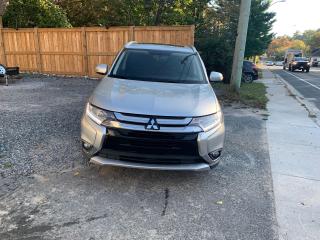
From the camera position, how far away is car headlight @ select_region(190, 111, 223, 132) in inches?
152

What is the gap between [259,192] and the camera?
412 cm

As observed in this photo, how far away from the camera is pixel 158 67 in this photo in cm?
543

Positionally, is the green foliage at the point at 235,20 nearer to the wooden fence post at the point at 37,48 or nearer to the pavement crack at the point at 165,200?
the wooden fence post at the point at 37,48

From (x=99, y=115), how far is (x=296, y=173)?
299 cm

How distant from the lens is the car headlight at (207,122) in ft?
12.7

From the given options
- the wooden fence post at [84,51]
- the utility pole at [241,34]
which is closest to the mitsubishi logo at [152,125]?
the utility pole at [241,34]

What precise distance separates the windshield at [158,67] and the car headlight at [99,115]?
1.17m

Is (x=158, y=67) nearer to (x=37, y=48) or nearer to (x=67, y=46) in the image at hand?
(x=67, y=46)

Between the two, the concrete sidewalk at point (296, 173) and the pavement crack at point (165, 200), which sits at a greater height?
the pavement crack at point (165, 200)

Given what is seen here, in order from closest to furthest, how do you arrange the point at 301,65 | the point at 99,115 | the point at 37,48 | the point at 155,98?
1. the point at 99,115
2. the point at 155,98
3. the point at 37,48
4. the point at 301,65

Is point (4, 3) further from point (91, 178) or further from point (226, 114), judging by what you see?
point (91, 178)

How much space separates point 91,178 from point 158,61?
237 centimetres

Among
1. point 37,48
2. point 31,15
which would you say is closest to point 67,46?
point 37,48

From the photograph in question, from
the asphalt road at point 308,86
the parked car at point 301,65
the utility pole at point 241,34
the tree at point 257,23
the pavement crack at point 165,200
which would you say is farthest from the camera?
the parked car at point 301,65
